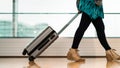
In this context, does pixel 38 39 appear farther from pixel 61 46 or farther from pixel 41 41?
pixel 61 46

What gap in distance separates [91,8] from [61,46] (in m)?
0.82

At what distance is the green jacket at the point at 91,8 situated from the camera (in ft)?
11.9

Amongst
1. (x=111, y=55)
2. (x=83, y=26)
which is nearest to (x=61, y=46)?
(x=83, y=26)

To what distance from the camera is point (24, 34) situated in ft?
14.4

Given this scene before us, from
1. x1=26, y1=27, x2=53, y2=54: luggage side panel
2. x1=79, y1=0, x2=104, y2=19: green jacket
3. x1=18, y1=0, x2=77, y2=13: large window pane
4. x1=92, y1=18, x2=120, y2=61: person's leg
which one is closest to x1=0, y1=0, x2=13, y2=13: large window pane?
x1=18, y1=0, x2=77, y2=13: large window pane

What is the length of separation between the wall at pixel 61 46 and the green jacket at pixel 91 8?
0.66 metres

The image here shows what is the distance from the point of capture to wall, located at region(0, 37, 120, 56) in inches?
167

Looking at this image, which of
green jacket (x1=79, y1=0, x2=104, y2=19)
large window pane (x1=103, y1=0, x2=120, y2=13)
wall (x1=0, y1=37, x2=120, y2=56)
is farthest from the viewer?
large window pane (x1=103, y1=0, x2=120, y2=13)

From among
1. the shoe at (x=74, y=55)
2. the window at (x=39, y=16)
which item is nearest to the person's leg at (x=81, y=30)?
the shoe at (x=74, y=55)

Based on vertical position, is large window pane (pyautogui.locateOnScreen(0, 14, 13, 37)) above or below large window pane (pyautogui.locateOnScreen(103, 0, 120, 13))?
below

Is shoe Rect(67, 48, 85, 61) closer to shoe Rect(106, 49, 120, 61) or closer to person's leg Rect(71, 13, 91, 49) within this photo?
person's leg Rect(71, 13, 91, 49)

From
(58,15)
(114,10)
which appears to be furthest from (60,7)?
(114,10)

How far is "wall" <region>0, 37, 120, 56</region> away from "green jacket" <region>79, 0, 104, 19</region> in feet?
2.17

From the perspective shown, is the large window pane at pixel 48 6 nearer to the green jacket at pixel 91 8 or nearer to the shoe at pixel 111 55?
the green jacket at pixel 91 8
